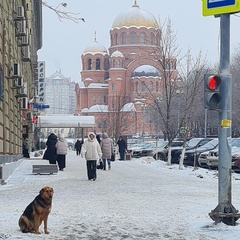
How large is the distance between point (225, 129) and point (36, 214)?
3642 millimetres

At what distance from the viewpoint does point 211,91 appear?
9.84 meters

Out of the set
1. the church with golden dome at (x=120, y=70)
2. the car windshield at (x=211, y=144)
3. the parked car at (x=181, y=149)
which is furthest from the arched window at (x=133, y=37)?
the car windshield at (x=211, y=144)

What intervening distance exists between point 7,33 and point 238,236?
1429 centimetres

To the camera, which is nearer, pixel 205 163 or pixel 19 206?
pixel 19 206

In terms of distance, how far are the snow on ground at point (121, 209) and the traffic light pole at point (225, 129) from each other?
451mm

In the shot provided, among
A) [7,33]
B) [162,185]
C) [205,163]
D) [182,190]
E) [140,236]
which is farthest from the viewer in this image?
[205,163]

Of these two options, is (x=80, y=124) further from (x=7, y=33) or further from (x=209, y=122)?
(x=7, y=33)

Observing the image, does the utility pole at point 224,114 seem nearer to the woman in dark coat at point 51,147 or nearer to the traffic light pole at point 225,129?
the traffic light pole at point 225,129

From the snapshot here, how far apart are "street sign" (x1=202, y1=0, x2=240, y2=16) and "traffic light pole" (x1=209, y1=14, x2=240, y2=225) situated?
0.56 ft

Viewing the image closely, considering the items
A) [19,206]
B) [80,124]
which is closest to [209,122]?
[80,124]

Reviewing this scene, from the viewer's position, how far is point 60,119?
67250 millimetres

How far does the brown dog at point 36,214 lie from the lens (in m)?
8.50

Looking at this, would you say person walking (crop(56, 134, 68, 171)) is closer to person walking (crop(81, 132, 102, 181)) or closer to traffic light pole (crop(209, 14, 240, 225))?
person walking (crop(81, 132, 102, 181))

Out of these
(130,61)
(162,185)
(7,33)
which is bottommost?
(162,185)
